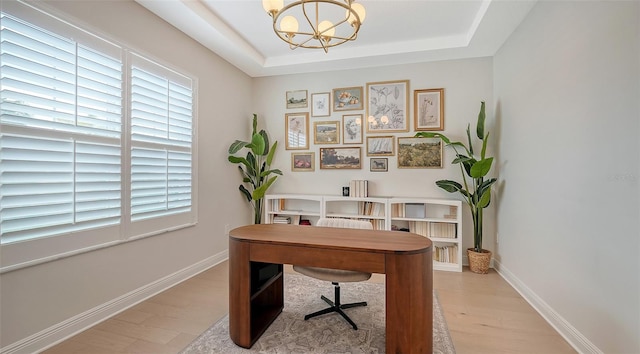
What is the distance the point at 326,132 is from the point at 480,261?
266 cm

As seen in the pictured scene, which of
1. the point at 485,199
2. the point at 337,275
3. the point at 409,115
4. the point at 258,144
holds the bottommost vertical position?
the point at 337,275

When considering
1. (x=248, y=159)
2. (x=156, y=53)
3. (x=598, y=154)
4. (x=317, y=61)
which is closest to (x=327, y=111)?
(x=317, y=61)

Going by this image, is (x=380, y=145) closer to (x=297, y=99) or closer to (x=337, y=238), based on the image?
(x=297, y=99)

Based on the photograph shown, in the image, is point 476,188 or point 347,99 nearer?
point 476,188

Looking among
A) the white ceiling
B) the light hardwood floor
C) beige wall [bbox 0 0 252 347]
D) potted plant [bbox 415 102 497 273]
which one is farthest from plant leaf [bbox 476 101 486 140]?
beige wall [bbox 0 0 252 347]

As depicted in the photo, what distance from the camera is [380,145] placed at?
12.7ft

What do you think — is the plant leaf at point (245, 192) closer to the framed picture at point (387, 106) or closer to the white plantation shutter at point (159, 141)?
the white plantation shutter at point (159, 141)

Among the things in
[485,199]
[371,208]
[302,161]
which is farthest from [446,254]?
[302,161]

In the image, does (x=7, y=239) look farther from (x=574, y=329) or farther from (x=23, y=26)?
(x=574, y=329)

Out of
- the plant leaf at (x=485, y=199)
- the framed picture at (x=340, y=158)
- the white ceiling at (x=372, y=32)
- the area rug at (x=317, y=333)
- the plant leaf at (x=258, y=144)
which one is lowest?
the area rug at (x=317, y=333)

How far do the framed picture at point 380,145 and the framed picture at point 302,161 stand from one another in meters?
0.87

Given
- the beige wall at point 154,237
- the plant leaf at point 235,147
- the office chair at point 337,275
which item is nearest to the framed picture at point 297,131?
the beige wall at point 154,237

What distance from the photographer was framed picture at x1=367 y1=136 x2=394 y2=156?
12.6 ft

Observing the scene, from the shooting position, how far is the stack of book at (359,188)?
3.75 metres
